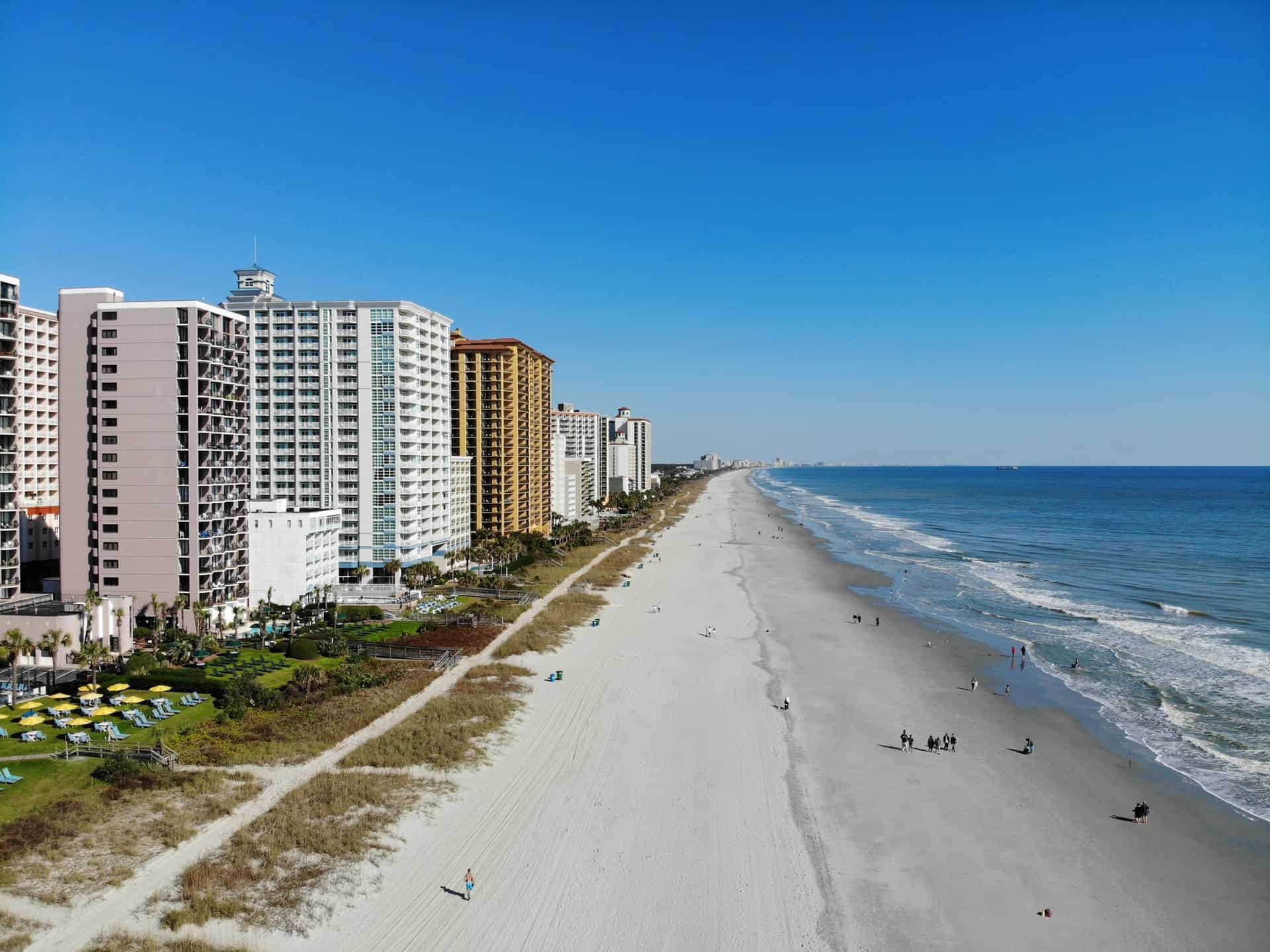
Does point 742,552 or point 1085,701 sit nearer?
point 1085,701

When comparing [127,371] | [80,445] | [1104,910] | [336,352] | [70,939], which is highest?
[336,352]

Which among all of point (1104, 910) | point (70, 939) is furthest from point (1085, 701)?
point (70, 939)

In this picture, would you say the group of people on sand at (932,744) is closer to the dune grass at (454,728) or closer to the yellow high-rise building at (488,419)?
the dune grass at (454,728)

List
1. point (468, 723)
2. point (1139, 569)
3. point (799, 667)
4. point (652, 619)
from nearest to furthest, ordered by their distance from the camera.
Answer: point (468, 723) → point (799, 667) → point (652, 619) → point (1139, 569)

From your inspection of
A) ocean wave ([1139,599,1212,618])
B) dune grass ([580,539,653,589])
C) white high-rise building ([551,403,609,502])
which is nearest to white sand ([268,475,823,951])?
dune grass ([580,539,653,589])

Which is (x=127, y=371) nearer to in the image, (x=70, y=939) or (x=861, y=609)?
(x=70, y=939)

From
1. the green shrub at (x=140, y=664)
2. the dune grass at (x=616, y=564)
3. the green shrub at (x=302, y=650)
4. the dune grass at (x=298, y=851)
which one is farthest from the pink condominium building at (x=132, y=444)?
the dune grass at (x=616, y=564)

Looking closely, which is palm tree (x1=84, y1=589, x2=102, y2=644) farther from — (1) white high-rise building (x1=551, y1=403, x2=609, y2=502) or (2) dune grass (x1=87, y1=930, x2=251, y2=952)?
(1) white high-rise building (x1=551, y1=403, x2=609, y2=502)

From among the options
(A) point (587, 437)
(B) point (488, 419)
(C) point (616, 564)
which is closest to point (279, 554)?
(B) point (488, 419)

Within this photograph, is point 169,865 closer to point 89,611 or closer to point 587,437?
point 89,611

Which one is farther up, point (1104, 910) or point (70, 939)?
point (70, 939)
